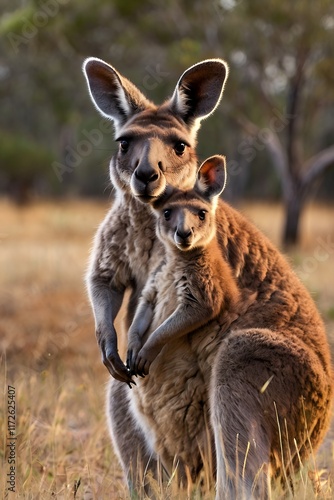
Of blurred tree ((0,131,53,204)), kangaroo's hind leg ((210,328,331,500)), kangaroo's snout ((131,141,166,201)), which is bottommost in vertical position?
kangaroo's hind leg ((210,328,331,500))

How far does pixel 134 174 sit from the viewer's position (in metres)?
3.68

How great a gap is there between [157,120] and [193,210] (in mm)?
623

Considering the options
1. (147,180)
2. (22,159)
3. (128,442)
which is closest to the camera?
(147,180)

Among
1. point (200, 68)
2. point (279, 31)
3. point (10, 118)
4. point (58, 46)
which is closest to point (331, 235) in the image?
point (279, 31)

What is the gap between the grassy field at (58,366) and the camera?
159 inches

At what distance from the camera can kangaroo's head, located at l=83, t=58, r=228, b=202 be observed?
3.83 m

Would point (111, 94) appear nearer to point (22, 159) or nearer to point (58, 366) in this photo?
point (58, 366)

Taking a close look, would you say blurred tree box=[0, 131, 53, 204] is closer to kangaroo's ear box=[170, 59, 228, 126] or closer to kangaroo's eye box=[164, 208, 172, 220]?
kangaroo's ear box=[170, 59, 228, 126]

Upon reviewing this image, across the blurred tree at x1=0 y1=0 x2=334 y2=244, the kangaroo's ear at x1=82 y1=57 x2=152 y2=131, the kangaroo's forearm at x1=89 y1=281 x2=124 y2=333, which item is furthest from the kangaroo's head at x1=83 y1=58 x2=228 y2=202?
the blurred tree at x1=0 y1=0 x2=334 y2=244

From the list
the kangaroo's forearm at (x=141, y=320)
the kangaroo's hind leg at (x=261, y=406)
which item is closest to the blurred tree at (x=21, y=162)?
the kangaroo's forearm at (x=141, y=320)

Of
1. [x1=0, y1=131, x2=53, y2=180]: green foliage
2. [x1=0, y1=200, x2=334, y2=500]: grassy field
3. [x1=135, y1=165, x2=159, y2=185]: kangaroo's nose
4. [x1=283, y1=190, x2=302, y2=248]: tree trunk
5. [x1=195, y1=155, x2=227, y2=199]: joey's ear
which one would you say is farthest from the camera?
[x1=0, y1=131, x2=53, y2=180]: green foliage

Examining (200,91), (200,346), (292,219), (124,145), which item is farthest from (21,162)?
(200,346)

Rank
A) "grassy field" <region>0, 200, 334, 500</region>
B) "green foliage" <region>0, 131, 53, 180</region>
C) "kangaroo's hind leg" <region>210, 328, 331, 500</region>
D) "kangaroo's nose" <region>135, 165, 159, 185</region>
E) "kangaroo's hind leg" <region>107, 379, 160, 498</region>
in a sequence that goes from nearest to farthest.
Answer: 1. "kangaroo's hind leg" <region>210, 328, 331, 500</region>
2. "kangaroo's nose" <region>135, 165, 159, 185</region>
3. "kangaroo's hind leg" <region>107, 379, 160, 498</region>
4. "grassy field" <region>0, 200, 334, 500</region>
5. "green foliage" <region>0, 131, 53, 180</region>

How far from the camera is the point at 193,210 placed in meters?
3.68
